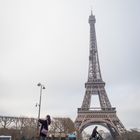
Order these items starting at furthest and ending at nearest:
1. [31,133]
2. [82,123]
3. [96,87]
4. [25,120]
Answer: [96,87], [82,123], [25,120], [31,133]

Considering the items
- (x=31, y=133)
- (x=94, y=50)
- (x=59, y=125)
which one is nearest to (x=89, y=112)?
(x=59, y=125)

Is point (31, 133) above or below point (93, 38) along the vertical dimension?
below

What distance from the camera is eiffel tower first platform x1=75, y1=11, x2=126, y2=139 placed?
79.3 metres

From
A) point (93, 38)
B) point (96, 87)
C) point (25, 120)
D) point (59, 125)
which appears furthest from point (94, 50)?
point (25, 120)

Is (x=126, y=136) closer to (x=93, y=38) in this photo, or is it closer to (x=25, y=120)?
(x=25, y=120)

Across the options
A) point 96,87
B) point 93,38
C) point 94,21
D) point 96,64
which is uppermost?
point 94,21

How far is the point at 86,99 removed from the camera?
275 feet

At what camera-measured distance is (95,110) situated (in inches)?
3268

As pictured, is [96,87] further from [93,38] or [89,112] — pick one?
[93,38]

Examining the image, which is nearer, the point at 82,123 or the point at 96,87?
the point at 82,123

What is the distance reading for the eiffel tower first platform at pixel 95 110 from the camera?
7932cm

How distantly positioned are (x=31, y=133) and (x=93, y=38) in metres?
42.7

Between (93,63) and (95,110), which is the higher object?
(93,63)

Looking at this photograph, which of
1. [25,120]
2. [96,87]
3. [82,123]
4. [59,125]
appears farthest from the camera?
[96,87]
